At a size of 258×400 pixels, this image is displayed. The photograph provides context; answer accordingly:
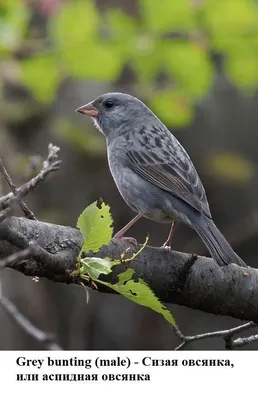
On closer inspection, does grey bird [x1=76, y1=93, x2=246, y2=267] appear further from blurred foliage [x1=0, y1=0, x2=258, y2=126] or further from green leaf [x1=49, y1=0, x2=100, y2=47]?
green leaf [x1=49, y1=0, x2=100, y2=47]

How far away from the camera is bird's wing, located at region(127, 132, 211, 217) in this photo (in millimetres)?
4423

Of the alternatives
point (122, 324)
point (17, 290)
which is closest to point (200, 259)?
point (17, 290)

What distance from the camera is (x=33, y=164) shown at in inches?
88.0

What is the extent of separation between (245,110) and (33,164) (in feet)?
22.8

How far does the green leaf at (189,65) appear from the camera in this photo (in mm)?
5066

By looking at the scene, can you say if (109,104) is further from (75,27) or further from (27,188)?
(27,188)

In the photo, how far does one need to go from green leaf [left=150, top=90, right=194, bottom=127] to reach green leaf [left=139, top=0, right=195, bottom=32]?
0.64 metres

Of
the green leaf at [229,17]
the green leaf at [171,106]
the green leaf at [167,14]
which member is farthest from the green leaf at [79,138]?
the green leaf at [229,17]

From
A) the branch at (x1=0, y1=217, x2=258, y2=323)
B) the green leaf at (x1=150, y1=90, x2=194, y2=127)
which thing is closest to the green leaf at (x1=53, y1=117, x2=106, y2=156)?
the green leaf at (x1=150, y1=90, x2=194, y2=127)

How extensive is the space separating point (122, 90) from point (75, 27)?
3.39 m

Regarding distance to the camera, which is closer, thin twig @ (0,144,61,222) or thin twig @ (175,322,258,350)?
thin twig @ (0,144,61,222)

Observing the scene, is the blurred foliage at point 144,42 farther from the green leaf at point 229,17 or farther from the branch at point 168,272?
the branch at point 168,272

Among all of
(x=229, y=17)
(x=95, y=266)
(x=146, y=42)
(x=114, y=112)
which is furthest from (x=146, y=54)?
(x=95, y=266)
